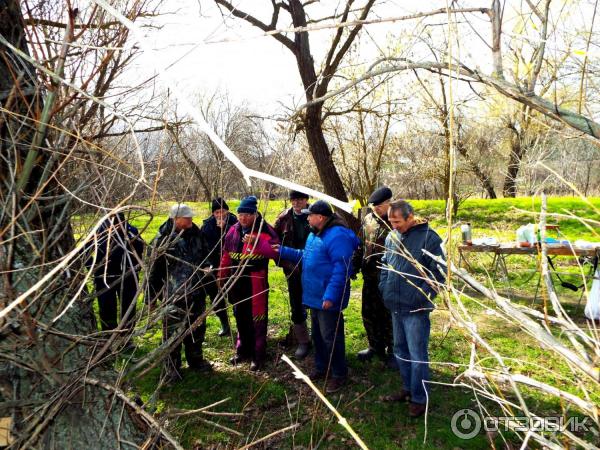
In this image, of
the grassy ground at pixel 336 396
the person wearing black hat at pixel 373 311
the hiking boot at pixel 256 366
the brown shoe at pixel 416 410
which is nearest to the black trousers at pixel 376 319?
the person wearing black hat at pixel 373 311

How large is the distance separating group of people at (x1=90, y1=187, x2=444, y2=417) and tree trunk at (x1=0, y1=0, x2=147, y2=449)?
1446 mm

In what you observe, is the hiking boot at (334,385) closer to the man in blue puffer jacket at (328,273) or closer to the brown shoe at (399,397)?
the man in blue puffer jacket at (328,273)

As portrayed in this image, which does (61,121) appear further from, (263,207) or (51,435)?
(51,435)

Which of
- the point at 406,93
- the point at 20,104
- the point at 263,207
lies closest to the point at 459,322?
the point at 263,207

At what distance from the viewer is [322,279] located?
14.0 ft

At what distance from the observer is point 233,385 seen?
4625 millimetres

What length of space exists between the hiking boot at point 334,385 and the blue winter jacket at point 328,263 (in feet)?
2.68

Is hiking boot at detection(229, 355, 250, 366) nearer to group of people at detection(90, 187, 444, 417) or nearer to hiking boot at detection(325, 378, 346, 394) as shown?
group of people at detection(90, 187, 444, 417)

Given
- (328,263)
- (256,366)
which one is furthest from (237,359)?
(328,263)

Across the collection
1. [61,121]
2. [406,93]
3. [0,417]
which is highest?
[406,93]

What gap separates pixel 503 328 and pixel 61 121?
6157mm

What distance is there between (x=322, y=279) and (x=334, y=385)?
1.13m

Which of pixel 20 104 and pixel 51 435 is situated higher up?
pixel 20 104

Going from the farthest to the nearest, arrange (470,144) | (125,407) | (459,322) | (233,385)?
(470,144), (233,385), (125,407), (459,322)
